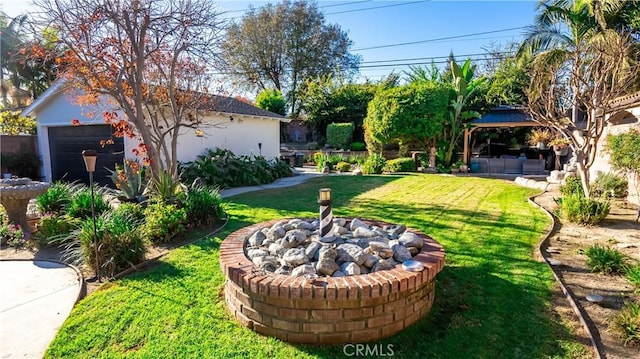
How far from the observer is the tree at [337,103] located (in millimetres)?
24141

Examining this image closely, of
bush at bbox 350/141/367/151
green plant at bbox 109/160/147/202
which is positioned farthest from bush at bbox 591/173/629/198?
bush at bbox 350/141/367/151

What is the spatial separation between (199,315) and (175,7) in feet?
21.2

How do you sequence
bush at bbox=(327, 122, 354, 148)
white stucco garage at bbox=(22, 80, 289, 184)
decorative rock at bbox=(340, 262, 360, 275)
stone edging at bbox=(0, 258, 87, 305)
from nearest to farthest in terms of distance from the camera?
decorative rock at bbox=(340, 262, 360, 275) < stone edging at bbox=(0, 258, 87, 305) < white stucco garage at bbox=(22, 80, 289, 184) < bush at bbox=(327, 122, 354, 148)

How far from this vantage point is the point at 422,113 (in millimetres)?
15594

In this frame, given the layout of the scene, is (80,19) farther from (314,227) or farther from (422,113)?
(422,113)

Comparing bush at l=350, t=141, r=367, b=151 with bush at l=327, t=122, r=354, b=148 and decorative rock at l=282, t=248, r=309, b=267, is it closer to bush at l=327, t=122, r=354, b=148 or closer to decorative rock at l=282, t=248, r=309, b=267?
bush at l=327, t=122, r=354, b=148

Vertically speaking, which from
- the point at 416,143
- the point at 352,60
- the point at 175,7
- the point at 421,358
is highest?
the point at 352,60

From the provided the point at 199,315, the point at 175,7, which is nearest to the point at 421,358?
the point at 199,315

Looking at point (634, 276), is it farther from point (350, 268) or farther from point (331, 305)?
point (331, 305)

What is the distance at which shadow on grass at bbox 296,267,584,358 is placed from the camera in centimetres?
282

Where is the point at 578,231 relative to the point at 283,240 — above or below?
below

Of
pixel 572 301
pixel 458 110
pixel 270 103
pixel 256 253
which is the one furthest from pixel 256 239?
pixel 270 103

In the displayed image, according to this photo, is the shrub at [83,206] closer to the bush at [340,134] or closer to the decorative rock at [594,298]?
the decorative rock at [594,298]

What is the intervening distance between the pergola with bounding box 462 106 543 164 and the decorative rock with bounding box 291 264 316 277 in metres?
15.2
